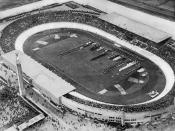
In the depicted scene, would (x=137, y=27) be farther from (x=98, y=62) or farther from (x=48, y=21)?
(x=48, y=21)

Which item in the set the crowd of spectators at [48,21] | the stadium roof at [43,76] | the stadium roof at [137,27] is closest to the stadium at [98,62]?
the crowd of spectators at [48,21]

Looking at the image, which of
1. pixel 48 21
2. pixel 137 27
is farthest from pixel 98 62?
pixel 48 21

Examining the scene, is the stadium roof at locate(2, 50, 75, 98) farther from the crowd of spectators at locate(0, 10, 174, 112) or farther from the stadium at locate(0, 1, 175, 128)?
the crowd of spectators at locate(0, 10, 174, 112)

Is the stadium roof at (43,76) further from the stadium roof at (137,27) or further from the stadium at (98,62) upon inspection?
the stadium roof at (137,27)

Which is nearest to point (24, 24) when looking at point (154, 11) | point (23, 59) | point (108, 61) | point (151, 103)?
point (23, 59)

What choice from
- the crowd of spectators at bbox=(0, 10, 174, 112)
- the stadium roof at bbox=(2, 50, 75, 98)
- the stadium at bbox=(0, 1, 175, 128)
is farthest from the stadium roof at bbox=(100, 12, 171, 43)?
the stadium roof at bbox=(2, 50, 75, 98)

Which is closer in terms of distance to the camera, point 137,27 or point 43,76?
point 43,76
